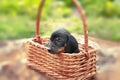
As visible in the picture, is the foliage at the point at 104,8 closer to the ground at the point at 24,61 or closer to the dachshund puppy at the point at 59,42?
the ground at the point at 24,61

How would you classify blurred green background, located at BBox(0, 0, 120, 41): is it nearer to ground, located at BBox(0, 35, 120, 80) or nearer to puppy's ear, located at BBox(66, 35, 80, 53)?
Result: ground, located at BBox(0, 35, 120, 80)

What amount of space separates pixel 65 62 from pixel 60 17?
207cm

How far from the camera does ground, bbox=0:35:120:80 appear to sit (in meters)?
3.26

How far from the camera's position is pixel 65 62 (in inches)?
114

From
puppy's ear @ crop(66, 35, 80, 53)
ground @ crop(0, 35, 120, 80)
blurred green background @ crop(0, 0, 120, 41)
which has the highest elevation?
blurred green background @ crop(0, 0, 120, 41)

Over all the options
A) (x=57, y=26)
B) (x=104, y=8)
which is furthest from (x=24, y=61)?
(x=104, y=8)

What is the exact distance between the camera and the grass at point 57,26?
4.27 meters

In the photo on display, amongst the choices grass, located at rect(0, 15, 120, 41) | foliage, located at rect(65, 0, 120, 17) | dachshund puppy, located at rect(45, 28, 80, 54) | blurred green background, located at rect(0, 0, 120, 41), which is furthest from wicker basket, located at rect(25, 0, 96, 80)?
foliage, located at rect(65, 0, 120, 17)

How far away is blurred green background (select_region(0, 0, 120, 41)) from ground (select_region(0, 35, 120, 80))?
0.48m

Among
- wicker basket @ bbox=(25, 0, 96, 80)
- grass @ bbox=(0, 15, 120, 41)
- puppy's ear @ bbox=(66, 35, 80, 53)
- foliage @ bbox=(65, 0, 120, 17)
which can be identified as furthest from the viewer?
foliage @ bbox=(65, 0, 120, 17)

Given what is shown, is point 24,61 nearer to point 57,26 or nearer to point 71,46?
point 71,46

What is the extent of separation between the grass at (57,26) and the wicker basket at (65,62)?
32.7 inches

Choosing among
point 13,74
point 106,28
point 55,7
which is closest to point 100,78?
point 13,74

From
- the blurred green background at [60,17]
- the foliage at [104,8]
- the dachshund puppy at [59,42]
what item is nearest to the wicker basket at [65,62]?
the dachshund puppy at [59,42]
